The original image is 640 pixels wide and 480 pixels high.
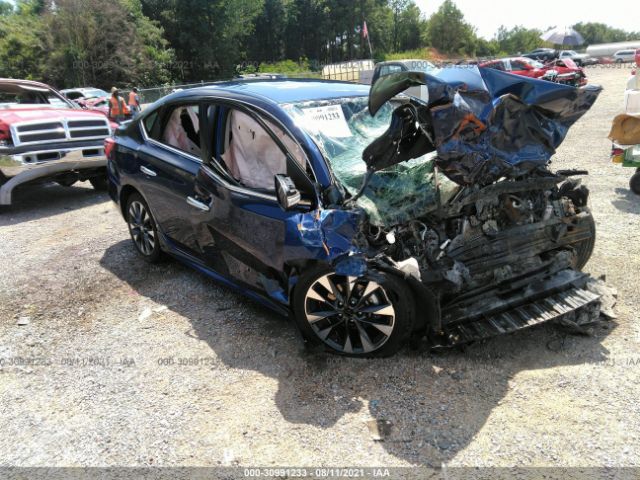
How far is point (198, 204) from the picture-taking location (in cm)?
395

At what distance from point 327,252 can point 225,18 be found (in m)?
50.2

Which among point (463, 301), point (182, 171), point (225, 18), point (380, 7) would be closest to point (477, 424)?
point (463, 301)

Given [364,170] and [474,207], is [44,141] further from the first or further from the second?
[474,207]

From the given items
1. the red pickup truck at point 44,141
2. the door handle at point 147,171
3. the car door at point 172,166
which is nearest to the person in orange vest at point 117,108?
the red pickup truck at point 44,141

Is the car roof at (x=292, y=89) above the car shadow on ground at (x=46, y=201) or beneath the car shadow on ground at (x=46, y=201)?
above

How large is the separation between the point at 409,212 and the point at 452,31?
8645 centimetres

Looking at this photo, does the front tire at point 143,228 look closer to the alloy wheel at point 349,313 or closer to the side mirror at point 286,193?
the side mirror at point 286,193

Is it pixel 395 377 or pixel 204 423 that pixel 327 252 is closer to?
pixel 395 377

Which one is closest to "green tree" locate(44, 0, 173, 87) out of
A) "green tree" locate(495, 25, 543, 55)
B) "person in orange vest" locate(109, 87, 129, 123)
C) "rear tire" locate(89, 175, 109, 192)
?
"person in orange vest" locate(109, 87, 129, 123)

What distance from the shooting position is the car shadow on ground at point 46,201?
24.3 ft

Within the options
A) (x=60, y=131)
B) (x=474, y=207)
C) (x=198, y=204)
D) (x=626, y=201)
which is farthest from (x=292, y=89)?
(x=60, y=131)

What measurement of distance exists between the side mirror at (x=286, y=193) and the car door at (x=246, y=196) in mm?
115

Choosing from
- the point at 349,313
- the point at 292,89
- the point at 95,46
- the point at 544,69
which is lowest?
the point at 349,313

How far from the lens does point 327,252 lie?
300cm
